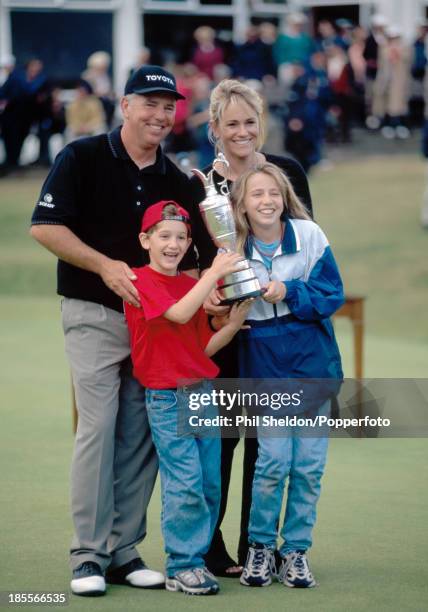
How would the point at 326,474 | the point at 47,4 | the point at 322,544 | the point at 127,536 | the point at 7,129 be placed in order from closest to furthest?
1. the point at 127,536
2. the point at 322,544
3. the point at 326,474
4. the point at 7,129
5. the point at 47,4

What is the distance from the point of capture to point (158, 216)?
525 cm

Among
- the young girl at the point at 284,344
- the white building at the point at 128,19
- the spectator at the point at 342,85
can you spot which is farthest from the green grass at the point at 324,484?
the white building at the point at 128,19

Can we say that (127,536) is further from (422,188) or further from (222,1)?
(222,1)

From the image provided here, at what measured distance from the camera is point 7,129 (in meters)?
24.5

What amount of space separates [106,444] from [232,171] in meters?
1.33

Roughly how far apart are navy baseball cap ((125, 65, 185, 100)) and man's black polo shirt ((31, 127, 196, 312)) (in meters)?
0.27

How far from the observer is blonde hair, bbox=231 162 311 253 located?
5418 millimetres

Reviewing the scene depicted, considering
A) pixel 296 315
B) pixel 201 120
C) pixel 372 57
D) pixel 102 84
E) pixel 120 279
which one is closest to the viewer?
pixel 120 279

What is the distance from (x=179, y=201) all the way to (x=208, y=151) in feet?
54.7

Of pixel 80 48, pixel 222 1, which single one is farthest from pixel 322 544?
pixel 222 1

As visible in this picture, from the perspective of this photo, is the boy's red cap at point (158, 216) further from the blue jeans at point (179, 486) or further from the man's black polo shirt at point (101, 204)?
the blue jeans at point (179, 486)

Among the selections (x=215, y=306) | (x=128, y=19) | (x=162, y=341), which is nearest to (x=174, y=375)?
(x=162, y=341)

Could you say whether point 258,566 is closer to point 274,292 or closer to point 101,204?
point 274,292

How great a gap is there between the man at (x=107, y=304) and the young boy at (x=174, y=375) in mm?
137
